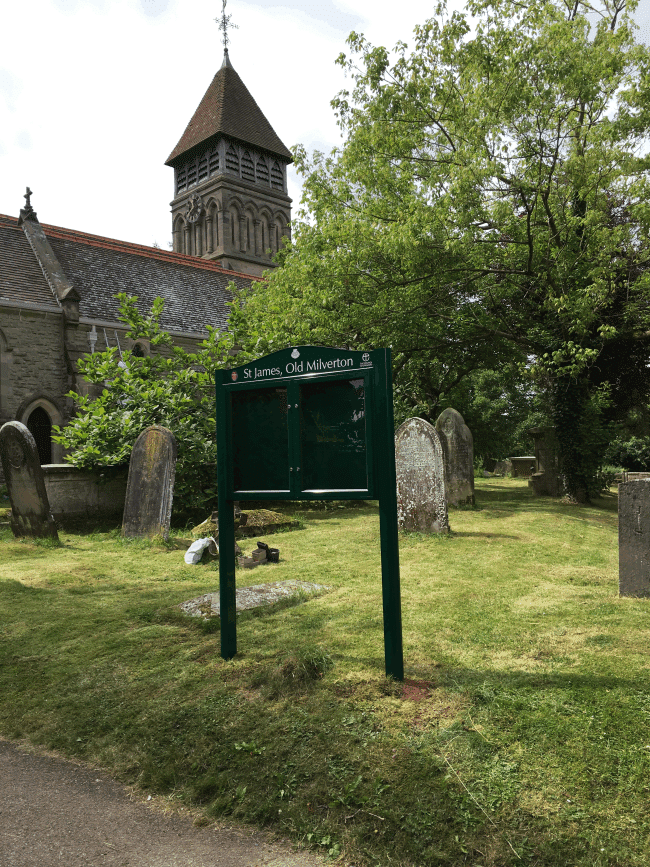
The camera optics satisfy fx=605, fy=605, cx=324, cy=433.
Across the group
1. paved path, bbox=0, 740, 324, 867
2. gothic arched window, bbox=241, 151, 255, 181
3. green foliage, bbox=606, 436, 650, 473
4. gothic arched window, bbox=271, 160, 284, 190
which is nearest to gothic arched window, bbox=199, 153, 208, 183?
gothic arched window, bbox=241, 151, 255, 181

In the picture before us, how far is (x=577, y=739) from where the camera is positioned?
281 centimetres

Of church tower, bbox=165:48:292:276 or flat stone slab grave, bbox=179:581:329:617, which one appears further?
church tower, bbox=165:48:292:276

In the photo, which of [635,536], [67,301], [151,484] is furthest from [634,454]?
[67,301]

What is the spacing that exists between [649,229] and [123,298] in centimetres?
1126

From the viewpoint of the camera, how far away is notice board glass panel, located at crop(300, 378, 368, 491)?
3.67 metres

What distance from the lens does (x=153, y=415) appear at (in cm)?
1120

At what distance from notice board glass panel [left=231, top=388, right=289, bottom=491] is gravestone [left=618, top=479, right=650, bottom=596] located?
127 inches

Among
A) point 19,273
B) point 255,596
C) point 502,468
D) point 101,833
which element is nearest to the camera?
point 101,833

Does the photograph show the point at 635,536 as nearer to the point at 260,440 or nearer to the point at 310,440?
the point at 310,440

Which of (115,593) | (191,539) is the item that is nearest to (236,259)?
(191,539)

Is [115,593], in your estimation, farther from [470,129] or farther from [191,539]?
[470,129]

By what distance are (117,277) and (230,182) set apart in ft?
70.4

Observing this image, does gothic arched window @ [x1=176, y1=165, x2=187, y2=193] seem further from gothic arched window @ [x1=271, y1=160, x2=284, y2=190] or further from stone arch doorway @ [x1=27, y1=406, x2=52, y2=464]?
stone arch doorway @ [x1=27, y1=406, x2=52, y2=464]

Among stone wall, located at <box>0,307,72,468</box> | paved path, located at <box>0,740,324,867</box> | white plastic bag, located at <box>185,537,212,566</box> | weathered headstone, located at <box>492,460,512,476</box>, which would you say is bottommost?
paved path, located at <box>0,740,324,867</box>
